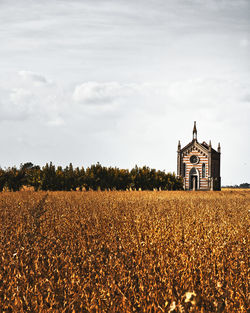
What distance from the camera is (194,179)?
150 ft

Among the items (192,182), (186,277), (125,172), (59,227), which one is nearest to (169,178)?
(125,172)

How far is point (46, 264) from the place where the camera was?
4.36m

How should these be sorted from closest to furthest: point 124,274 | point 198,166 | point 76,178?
1. point 124,274
2. point 76,178
3. point 198,166

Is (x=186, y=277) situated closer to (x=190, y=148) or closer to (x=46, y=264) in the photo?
(x=46, y=264)

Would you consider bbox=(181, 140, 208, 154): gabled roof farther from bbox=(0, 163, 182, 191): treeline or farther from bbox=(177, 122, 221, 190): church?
bbox=(0, 163, 182, 191): treeline

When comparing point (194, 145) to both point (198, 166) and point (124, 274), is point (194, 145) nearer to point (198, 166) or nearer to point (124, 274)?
point (198, 166)

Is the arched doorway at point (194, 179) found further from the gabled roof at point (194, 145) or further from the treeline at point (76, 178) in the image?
the treeline at point (76, 178)

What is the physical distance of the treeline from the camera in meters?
21.4

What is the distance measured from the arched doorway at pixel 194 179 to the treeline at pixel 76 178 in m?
19.7

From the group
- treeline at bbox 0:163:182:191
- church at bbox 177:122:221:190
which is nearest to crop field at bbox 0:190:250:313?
treeline at bbox 0:163:182:191

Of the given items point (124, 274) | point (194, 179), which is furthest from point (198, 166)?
point (124, 274)

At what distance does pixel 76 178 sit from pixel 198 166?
26427 millimetres

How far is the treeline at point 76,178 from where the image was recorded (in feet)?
70.3

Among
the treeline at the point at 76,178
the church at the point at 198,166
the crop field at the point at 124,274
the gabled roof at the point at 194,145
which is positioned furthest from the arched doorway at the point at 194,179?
the crop field at the point at 124,274
